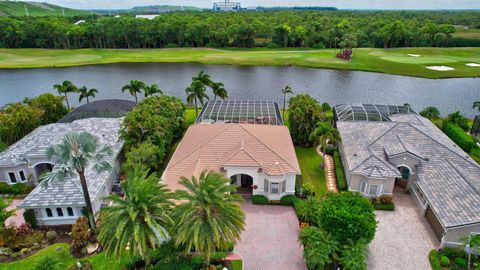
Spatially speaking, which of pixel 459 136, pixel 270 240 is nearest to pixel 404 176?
pixel 459 136

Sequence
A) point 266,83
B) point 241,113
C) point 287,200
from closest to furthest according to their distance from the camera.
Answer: point 287,200, point 241,113, point 266,83

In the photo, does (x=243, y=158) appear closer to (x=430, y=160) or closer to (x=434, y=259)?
(x=434, y=259)

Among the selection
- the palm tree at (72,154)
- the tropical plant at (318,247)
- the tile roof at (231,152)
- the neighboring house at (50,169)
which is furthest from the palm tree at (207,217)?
the tile roof at (231,152)

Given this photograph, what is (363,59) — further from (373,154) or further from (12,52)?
(12,52)

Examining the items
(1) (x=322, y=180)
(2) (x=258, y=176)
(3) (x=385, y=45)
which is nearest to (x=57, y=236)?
(2) (x=258, y=176)

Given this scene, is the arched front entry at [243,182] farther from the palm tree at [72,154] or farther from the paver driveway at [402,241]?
the palm tree at [72,154]

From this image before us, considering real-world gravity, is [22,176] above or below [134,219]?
below
